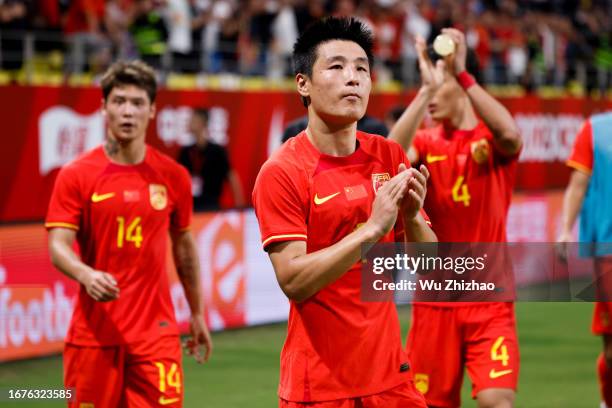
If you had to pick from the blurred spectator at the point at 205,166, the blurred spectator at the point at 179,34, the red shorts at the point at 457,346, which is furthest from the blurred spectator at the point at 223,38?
the red shorts at the point at 457,346

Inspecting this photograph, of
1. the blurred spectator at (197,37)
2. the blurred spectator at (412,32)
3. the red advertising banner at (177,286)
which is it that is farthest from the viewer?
the blurred spectator at (412,32)

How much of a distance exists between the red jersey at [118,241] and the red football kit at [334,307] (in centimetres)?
174

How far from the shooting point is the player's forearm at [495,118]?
6234 mm

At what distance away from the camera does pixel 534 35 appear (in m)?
24.5

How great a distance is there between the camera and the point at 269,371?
10.2m

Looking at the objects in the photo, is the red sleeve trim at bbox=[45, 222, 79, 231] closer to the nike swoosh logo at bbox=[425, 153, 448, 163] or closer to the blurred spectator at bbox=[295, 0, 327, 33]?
the nike swoosh logo at bbox=[425, 153, 448, 163]

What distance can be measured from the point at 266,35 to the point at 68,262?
470 inches

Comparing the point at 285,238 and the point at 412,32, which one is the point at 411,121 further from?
the point at 412,32

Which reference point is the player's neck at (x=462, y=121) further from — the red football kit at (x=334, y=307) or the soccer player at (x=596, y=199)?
the red football kit at (x=334, y=307)

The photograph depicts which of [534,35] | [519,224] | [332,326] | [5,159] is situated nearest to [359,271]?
[332,326]

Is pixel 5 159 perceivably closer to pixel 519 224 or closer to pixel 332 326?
pixel 519 224

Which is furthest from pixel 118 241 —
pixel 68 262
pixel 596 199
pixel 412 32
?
pixel 412 32

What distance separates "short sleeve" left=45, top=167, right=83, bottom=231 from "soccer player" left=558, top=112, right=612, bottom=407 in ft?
10.2

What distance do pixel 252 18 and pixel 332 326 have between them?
1323 centimetres
